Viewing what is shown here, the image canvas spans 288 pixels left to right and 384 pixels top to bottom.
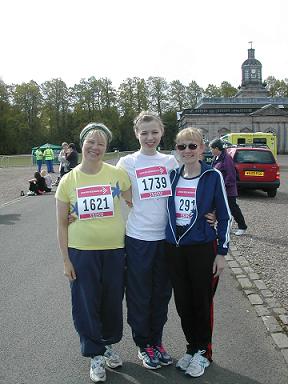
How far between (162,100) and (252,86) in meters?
21.8

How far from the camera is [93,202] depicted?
11.6 feet

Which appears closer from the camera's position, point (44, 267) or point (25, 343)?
point (25, 343)

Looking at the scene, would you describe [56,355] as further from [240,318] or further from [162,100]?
[162,100]

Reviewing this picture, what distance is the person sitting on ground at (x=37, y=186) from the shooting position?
1736 centimetres

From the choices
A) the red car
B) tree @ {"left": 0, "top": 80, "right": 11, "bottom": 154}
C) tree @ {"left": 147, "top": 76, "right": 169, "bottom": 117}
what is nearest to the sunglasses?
the red car

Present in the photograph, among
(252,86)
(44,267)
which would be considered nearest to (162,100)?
(252,86)

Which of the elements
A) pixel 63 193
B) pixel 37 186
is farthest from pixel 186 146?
pixel 37 186

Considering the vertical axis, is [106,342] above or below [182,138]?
below

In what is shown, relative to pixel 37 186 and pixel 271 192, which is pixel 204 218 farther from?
pixel 37 186

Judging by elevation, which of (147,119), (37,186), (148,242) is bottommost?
(37,186)

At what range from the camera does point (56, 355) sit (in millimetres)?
3926

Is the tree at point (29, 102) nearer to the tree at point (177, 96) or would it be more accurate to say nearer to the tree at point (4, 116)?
the tree at point (4, 116)

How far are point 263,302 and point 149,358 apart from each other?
6.52ft

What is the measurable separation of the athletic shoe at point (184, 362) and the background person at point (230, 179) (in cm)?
560
